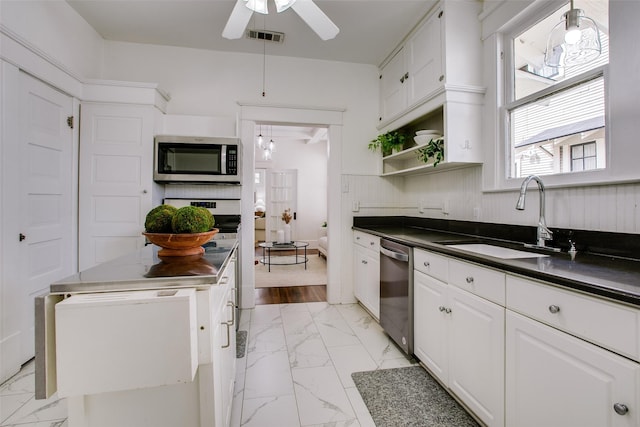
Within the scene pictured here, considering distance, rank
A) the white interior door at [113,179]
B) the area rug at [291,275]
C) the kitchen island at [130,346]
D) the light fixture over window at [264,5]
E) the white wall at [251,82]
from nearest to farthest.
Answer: the kitchen island at [130,346], the light fixture over window at [264,5], the white interior door at [113,179], the white wall at [251,82], the area rug at [291,275]

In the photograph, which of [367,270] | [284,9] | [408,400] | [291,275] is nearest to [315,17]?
[284,9]

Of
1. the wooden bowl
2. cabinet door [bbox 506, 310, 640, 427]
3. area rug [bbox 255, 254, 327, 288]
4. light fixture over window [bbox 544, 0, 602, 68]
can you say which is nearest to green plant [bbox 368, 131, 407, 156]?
light fixture over window [bbox 544, 0, 602, 68]

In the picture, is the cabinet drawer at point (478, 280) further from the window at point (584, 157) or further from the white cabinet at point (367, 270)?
the white cabinet at point (367, 270)

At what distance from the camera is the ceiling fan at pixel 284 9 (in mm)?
1762

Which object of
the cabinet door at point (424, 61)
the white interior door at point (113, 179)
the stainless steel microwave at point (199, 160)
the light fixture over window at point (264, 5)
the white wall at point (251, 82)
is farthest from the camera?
the white wall at point (251, 82)

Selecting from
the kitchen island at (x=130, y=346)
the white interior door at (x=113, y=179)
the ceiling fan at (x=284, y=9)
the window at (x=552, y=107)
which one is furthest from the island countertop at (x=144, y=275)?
the window at (x=552, y=107)

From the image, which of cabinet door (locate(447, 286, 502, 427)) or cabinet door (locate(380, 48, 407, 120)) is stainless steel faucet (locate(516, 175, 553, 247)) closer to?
cabinet door (locate(447, 286, 502, 427))

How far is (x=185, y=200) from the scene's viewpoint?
2.99 meters

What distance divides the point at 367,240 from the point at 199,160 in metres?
1.81

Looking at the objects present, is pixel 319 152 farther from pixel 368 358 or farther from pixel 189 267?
pixel 189 267

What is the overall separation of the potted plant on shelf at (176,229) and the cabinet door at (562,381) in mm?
1364

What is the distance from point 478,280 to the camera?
55.3 inches

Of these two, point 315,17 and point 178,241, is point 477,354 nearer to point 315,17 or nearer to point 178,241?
point 178,241

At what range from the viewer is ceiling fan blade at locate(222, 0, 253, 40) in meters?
1.85
